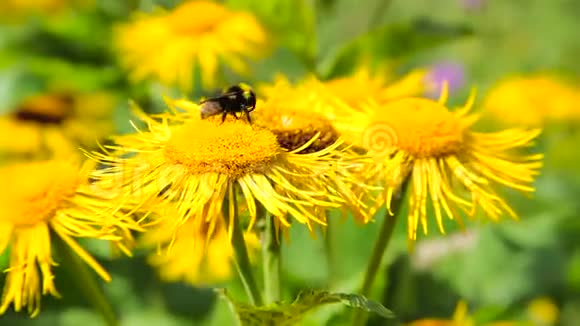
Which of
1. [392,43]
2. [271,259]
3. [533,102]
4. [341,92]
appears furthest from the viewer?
[533,102]

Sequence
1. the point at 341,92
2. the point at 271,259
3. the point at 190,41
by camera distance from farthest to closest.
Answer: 1. the point at 190,41
2. the point at 341,92
3. the point at 271,259

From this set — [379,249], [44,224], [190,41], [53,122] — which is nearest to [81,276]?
[44,224]

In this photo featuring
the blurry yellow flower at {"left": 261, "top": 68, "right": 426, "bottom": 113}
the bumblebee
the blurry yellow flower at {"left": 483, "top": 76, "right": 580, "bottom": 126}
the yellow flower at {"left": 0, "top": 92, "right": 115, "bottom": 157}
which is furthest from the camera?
the blurry yellow flower at {"left": 483, "top": 76, "right": 580, "bottom": 126}

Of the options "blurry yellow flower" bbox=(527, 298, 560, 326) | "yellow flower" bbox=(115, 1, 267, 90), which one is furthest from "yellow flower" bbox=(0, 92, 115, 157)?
"blurry yellow flower" bbox=(527, 298, 560, 326)

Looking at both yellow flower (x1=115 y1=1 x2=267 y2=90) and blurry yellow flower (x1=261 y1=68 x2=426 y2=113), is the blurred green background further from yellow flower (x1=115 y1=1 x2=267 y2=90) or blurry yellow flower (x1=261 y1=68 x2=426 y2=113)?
blurry yellow flower (x1=261 y1=68 x2=426 y2=113)

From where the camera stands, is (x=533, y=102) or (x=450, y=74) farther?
(x=450, y=74)

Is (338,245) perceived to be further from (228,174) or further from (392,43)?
(228,174)

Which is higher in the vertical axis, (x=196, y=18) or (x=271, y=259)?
(x=196, y=18)
